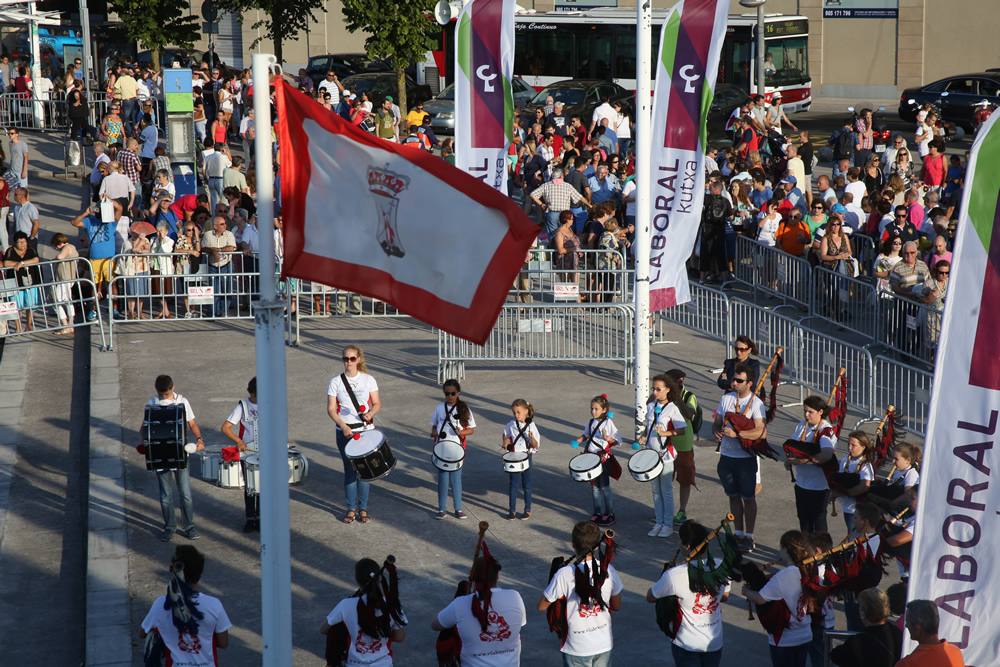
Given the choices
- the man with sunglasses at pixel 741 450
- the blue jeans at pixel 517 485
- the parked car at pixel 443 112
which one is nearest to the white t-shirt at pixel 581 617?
the man with sunglasses at pixel 741 450

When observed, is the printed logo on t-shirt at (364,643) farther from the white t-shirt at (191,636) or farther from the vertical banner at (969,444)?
the vertical banner at (969,444)

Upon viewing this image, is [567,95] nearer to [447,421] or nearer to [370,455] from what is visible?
[447,421]

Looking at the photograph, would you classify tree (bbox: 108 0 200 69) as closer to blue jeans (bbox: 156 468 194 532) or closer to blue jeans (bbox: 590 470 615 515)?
blue jeans (bbox: 156 468 194 532)

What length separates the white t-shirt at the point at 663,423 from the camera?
40.3 feet

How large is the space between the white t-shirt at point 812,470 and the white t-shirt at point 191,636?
16.4ft

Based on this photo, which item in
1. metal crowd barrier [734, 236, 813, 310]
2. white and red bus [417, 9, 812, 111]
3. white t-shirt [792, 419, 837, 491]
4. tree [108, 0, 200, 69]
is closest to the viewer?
white t-shirt [792, 419, 837, 491]

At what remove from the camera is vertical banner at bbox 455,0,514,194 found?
17188mm

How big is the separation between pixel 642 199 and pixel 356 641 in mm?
Answer: 7187

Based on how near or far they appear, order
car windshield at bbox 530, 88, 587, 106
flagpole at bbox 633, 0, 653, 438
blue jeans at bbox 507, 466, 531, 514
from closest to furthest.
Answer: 1. blue jeans at bbox 507, 466, 531, 514
2. flagpole at bbox 633, 0, 653, 438
3. car windshield at bbox 530, 88, 587, 106

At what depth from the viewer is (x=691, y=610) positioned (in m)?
8.77

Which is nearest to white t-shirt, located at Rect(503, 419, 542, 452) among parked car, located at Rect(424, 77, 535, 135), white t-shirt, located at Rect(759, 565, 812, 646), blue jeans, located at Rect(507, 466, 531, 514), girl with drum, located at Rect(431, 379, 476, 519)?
blue jeans, located at Rect(507, 466, 531, 514)

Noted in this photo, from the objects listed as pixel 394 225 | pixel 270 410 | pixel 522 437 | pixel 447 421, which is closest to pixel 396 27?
pixel 447 421

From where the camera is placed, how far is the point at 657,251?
14.9 meters

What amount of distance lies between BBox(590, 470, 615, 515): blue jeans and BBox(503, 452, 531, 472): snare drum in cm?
63
